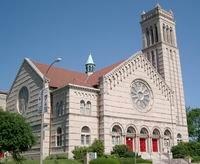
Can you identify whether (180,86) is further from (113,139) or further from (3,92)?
(3,92)

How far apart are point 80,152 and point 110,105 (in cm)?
946

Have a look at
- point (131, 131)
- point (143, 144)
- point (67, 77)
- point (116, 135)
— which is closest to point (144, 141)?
point (143, 144)

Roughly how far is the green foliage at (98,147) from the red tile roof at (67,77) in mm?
9316

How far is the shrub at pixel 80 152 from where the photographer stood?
45.3m

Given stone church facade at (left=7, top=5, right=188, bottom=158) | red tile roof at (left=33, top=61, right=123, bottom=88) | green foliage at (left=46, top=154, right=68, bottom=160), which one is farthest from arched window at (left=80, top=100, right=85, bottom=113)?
green foliage at (left=46, top=154, right=68, bottom=160)

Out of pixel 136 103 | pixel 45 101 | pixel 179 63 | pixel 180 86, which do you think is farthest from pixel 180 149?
pixel 45 101

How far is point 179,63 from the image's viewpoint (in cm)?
7125

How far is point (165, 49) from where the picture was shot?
68688 millimetres

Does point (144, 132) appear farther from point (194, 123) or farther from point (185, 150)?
point (194, 123)

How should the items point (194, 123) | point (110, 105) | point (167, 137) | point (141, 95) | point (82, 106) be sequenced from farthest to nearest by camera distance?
point (194, 123)
point (167, 137)
point (141, 95)
point (110, 105)
point (82, 106)

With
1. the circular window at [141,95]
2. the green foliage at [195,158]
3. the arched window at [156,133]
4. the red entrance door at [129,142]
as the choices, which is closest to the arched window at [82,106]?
the red entrance door at [129,142]

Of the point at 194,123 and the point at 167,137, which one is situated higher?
the point at 194,123

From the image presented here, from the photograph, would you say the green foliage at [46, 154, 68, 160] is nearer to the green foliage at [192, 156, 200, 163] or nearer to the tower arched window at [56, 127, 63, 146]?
the tower arched window at [56, 127, 63, 146]

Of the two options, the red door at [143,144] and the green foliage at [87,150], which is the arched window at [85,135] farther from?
the red door at [143,144]
